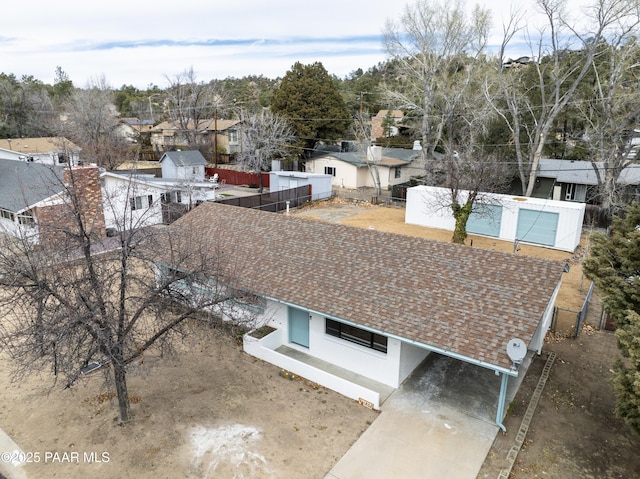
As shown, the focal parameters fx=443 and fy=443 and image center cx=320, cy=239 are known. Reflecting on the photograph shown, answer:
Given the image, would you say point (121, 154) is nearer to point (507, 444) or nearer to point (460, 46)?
point (460, 46)

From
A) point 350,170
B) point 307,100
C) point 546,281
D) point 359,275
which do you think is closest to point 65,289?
point 359,275

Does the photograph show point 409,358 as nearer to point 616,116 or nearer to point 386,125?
point 616,116

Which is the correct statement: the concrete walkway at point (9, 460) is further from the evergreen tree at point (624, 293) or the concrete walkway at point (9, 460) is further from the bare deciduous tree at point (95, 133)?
the bare deciduous tree at point (95, 133)

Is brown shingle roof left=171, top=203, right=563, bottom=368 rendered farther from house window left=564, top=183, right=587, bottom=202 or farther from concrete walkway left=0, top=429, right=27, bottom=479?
house window left=564, top=183, right=587, bottom=202

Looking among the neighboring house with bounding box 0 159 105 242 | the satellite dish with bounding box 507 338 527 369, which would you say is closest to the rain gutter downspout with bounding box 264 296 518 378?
the satellite dish with bounding box 507 338 527 369

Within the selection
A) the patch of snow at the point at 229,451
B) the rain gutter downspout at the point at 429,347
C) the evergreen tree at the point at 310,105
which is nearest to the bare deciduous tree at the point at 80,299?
the patch of snow at the point at 229,451

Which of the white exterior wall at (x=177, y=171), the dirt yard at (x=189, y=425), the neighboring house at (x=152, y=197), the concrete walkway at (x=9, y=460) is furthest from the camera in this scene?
the white exterior wall at (x=177, y=171)
